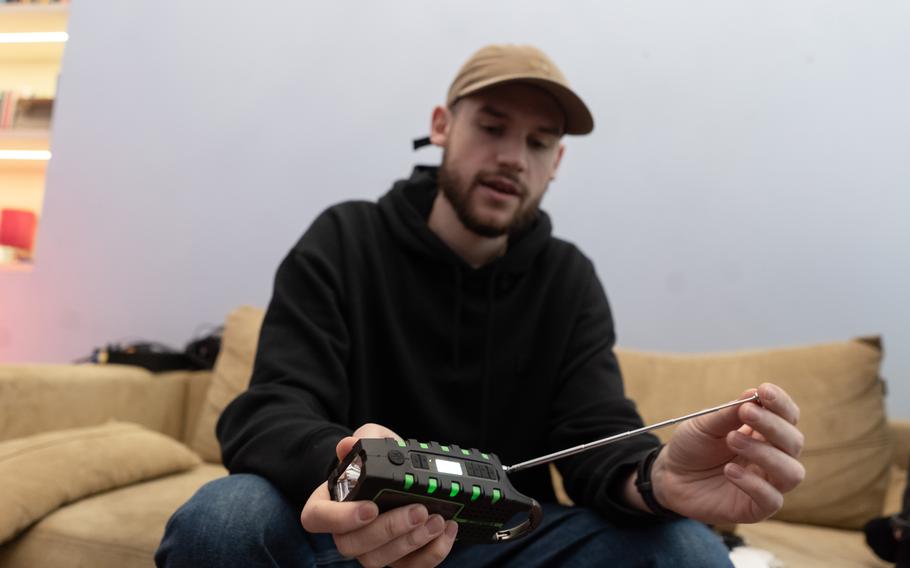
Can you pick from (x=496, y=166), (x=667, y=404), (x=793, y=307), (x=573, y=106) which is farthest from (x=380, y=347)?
(x=793, y=307)

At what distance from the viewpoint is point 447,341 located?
Result: 1181 millimetres

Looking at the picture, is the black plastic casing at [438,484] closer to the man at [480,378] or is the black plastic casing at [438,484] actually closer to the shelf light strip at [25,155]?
the man at [480,378]

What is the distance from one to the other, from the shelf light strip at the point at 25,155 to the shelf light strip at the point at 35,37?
1.51 ft

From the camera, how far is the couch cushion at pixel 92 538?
1136 mm

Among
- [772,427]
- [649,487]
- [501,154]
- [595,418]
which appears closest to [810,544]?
[595,418]

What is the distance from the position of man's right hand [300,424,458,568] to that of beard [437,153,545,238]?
0.61m

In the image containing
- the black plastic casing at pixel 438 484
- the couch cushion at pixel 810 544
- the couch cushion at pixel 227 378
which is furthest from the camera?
the couch cushion at pixel 227 378

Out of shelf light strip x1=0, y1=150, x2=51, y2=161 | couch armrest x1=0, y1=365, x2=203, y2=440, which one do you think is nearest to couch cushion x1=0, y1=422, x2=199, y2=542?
couch armrest x1=0, y1=365, x2=203, y2=440

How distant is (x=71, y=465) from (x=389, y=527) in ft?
3.12

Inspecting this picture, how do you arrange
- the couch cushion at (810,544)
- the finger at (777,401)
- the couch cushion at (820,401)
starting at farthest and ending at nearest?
the couch cushion at (820,401) → the couch cushion at (810,544) → the finger at (777,401)

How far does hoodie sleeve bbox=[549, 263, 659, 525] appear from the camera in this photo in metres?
0.92

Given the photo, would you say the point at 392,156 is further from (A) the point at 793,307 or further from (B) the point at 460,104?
(A) the point at 793,307

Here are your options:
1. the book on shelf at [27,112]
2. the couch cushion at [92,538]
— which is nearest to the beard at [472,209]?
the couch cushion at [92,538]

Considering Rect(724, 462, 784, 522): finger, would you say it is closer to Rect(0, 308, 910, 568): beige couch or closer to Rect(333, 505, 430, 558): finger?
Rect(333, 505, 430, 558): finger
